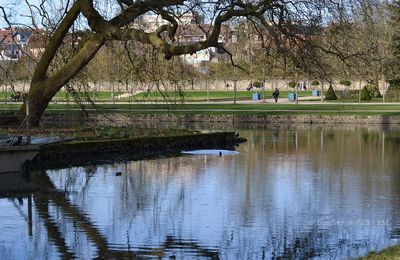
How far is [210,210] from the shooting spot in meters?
14.2

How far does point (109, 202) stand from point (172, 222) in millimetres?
2445

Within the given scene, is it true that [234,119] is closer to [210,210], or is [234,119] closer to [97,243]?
[210,210]

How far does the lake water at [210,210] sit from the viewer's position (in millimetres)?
11312

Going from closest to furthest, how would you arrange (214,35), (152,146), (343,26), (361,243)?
1. (361,243)
2. (343,26)
3. (214,35)
4. (152,146)

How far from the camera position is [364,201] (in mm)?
15438

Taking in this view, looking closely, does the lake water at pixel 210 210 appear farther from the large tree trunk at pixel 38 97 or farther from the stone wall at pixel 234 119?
the stone wall at pixel 234 119

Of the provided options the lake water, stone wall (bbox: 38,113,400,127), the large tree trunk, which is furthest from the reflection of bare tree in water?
stone wall (bbox: 38,113,400,127)

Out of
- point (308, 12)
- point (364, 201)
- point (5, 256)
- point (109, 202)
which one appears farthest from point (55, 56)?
point (5, 256)

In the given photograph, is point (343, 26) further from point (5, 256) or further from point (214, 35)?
point (5, 256)

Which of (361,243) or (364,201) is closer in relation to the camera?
(361,243)

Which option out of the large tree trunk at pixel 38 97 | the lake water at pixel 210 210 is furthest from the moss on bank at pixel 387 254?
the large tree trunk at pixel 38 97

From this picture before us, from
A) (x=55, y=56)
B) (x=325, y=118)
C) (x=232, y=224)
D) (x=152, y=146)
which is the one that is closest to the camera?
(x=232, y=224)

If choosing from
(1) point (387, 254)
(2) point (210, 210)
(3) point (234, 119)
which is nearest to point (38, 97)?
(2) point (210, 210)

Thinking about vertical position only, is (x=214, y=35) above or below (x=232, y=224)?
above
